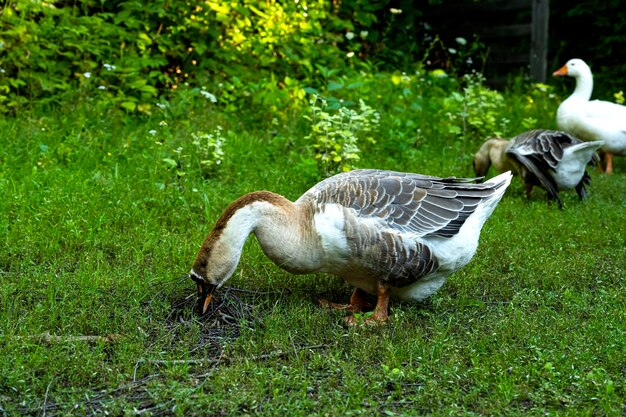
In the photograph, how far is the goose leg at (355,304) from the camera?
16.8 ft

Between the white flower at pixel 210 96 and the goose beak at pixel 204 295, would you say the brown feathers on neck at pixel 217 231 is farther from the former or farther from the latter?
the white flower at pixel 210 96

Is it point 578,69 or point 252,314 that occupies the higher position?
point 578,69

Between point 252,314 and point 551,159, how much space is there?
14.1 feet

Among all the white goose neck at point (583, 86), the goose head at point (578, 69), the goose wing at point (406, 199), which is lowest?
the goose wing at point (406, 199)

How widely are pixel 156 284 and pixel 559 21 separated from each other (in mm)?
13660

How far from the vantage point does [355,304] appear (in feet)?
16.9

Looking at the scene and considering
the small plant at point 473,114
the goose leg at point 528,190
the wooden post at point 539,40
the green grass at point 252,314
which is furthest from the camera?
the wooden post at point 539,40

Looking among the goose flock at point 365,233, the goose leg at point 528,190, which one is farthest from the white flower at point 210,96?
the goose flock at point 365,233

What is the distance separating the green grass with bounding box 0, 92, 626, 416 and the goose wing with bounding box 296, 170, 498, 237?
1.94 feet

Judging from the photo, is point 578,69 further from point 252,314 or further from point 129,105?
point 252,314

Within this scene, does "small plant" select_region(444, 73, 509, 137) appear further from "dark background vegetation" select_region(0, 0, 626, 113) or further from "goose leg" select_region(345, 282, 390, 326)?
"goose leg" select_region(345, 282, 390, 326)

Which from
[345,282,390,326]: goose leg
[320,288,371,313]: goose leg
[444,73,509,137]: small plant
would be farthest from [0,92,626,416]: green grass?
[444,73,509,137]: small plant

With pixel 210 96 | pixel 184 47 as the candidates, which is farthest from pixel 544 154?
pixel 184 47

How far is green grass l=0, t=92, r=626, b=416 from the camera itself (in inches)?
147
